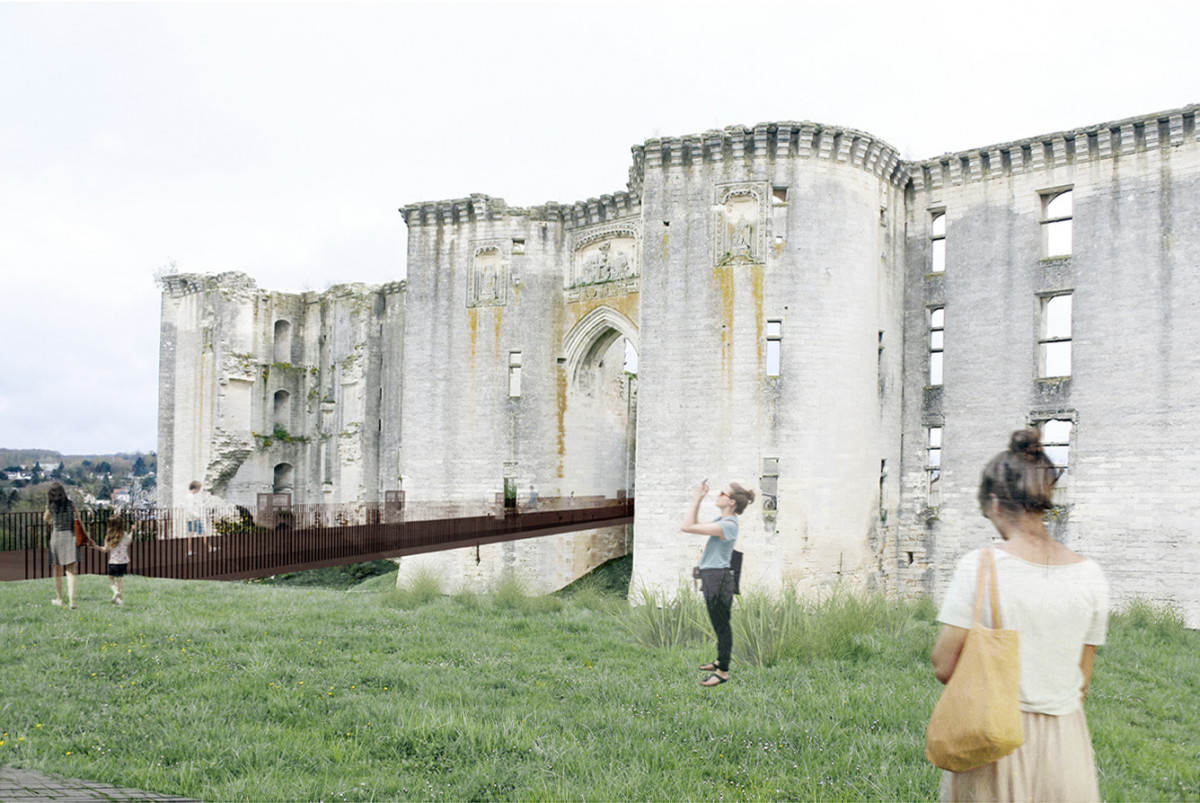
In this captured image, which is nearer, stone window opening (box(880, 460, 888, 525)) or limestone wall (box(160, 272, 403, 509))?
stone window opening (box(880, 460, 888, 525))

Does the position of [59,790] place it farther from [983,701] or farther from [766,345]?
[766,345]

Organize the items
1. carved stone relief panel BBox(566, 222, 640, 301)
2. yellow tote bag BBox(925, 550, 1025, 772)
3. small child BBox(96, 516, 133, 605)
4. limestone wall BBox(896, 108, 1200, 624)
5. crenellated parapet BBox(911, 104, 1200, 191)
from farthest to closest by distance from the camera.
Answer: carved stone relief panel BBox(566, 222, 640, 301), crenellated parapet BBox(911, 104, 1200, 191), limestone wall BBox(896, 108, 1200, 624), small child BBox(96, 516, 133, 605), yellow tote bag BBox(925, 550, 1025, 772)

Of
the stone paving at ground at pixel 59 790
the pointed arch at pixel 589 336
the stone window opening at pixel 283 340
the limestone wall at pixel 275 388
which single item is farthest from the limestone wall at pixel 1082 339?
the stone window opening at pixel 283 340

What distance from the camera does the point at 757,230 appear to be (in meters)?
18.1

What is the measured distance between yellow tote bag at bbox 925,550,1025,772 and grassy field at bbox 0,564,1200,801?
118 inches

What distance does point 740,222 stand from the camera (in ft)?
60.0

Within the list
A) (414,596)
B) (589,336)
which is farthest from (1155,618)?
(589,336)

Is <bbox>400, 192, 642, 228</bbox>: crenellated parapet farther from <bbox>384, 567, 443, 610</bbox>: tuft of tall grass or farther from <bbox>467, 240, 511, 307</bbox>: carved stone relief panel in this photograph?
<bbox>384, 567, 443, 610</bbox>: tuft of tall grass

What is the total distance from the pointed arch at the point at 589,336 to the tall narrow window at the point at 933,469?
26.0ft

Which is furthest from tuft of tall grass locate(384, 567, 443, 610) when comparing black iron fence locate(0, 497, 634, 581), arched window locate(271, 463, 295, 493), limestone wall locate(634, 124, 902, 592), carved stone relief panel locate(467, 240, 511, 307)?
arched window locate(271, 463, 295, 493)

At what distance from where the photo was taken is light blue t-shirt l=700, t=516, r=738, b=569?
4156 mm

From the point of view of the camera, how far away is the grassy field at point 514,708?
5.97 m

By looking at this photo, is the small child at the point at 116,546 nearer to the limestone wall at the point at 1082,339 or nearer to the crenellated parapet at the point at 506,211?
the crenellated parapet at the point at 506,211

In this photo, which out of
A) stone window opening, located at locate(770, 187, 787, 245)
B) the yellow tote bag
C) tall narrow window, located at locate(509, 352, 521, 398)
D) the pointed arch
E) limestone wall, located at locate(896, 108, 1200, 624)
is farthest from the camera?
tall narrow window, located at locate(509, 352, 521, 398)
